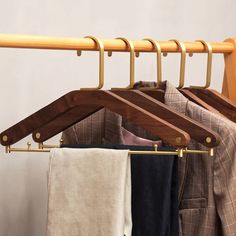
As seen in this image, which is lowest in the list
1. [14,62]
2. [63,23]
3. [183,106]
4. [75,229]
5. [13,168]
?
[75,229]

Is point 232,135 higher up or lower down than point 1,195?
higher up

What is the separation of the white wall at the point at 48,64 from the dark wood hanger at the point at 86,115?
1.11 ft

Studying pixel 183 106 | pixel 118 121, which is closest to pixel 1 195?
pixel 118 121

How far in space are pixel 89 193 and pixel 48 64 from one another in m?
0.59

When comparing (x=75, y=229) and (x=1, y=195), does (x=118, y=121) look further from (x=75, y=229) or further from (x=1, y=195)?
(x=1, y=195)

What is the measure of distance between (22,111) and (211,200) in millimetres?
610

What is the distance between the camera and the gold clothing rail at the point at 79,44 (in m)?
1.17

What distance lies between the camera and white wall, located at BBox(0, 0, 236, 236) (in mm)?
1628

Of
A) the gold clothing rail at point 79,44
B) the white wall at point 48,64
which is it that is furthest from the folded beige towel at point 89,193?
the white wall at point 48,64

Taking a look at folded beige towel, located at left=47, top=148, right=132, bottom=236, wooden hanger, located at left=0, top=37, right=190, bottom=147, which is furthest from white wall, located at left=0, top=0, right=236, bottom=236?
folded beige towel, located at left=47, top=148, right=132, bottom=236

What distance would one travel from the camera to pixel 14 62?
5.36 feet

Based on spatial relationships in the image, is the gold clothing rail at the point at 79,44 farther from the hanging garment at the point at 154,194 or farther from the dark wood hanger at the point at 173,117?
the hanging garment at the point at 154,194

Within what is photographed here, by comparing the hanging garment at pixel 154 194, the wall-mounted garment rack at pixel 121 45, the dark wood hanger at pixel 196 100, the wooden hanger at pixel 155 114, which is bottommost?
the hanging garment at pixel 154 194

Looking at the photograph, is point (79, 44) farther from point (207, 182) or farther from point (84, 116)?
point (207, 182)
